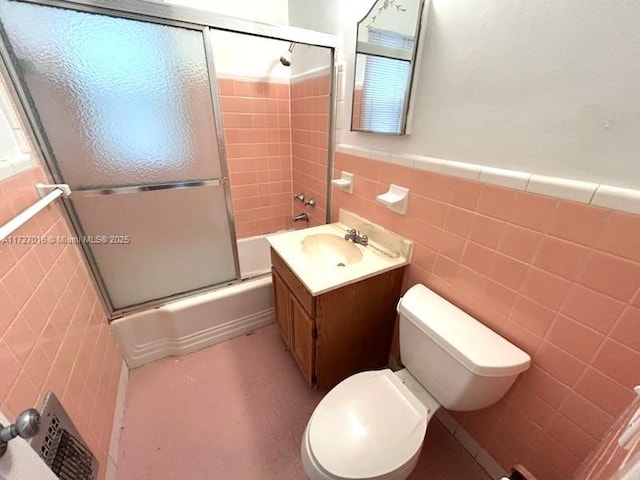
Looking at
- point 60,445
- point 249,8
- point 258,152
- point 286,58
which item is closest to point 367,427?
point 60,445

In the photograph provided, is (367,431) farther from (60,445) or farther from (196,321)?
(196,321)

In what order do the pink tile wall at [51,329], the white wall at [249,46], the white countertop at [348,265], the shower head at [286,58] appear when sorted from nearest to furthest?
1. the pink tile wall at [51,329]
2. the white countertop at [348,265]
3. the white wall at [249,46]
4. the shower head at [286,58]

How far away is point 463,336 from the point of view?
0.89m

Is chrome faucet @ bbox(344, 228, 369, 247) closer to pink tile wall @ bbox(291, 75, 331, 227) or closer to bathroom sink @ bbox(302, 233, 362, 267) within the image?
bathroom sink @ bbox(302, 233, 362, 267)

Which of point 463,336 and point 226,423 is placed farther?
point 226,423

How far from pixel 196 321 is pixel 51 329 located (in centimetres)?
76

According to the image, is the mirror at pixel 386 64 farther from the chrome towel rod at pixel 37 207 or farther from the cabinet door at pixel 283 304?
the chrome towel rod at pixel 37 207

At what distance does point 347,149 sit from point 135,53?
102 centimetres

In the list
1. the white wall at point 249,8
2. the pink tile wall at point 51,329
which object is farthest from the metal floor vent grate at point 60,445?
the white wall at point 249,8

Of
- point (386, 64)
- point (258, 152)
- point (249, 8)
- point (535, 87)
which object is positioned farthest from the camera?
point (258, 152)

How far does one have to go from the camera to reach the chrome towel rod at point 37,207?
0.73 metres

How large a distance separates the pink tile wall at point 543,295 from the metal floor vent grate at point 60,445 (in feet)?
4.50

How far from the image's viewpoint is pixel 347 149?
1458 mm

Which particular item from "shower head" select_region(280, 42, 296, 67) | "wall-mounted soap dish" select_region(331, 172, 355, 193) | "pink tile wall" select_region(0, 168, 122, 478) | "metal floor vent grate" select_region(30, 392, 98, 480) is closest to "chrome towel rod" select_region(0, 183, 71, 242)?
"pink tile wall" select_region(0, 168, 122, 478)
